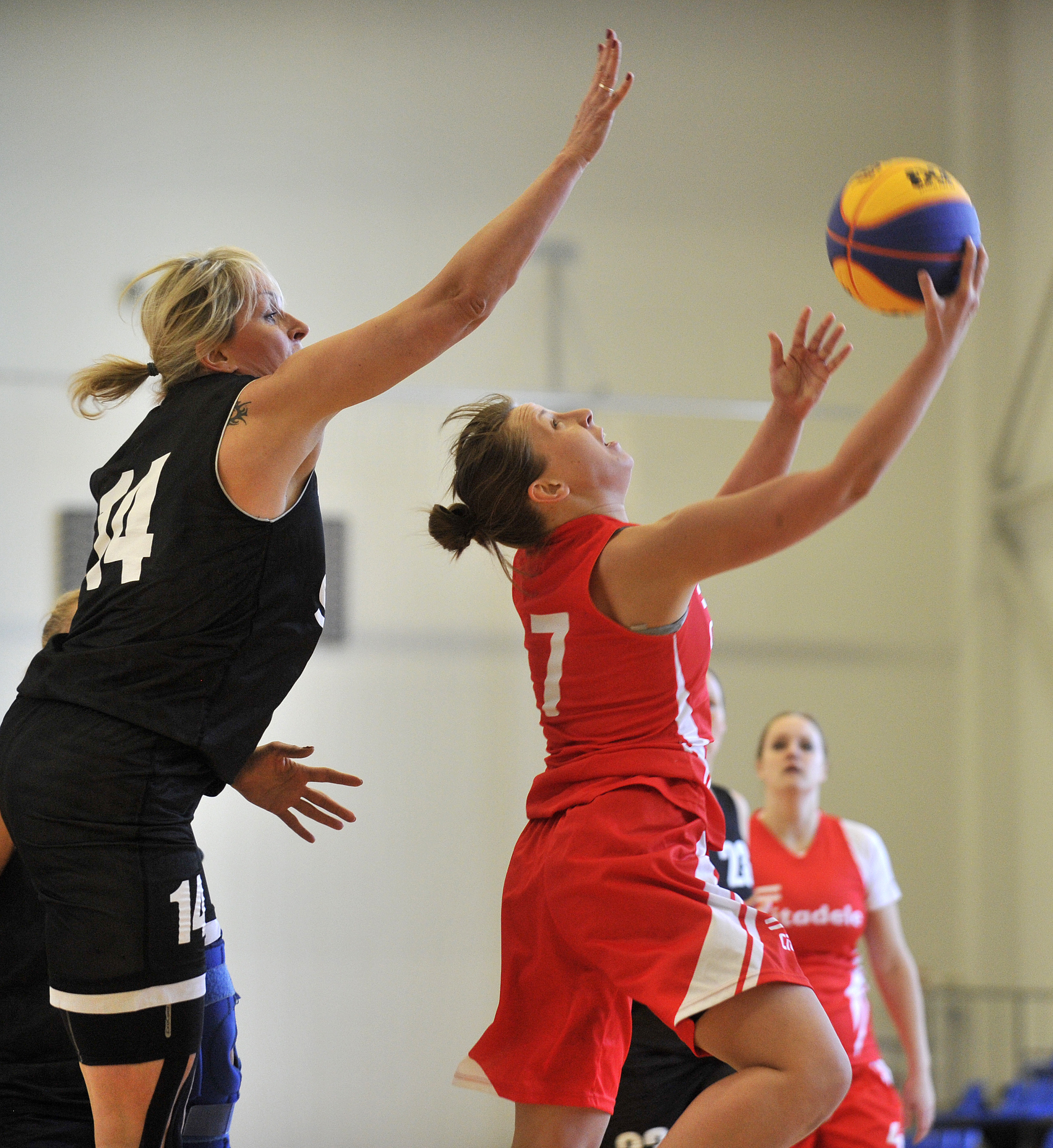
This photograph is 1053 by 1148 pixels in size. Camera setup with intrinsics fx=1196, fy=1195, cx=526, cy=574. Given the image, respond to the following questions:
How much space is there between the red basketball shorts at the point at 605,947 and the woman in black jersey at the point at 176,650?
18.6 inches

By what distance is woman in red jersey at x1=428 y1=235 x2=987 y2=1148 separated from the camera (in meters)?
1.64

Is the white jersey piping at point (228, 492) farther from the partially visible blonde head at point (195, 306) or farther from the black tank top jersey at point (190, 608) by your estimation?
→ the partially visible blonde head at point (195, 306)

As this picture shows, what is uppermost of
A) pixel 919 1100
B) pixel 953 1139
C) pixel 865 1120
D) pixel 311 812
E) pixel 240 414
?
pixel 240 414

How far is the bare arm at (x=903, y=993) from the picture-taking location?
3.47m

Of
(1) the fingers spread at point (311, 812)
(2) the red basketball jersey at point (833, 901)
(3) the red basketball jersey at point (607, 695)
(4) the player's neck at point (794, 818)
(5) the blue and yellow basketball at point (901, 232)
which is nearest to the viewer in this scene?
(3) the red basketball jersey at point (607, 695)

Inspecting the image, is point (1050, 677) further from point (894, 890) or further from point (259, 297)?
point (259, 297)

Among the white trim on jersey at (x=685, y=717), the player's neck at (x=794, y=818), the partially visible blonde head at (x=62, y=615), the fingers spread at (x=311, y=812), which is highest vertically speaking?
the partially visible blonde head at (x=62, y=615)

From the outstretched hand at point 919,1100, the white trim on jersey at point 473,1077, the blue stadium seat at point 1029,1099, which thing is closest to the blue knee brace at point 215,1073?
the white trim on jersey at point 473,1077

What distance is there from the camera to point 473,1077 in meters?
1.87

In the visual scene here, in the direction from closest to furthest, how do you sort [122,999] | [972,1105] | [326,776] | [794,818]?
[122,999] < [326,776] < [794,818] < [972,1105]

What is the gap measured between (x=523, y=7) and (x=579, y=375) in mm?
2051

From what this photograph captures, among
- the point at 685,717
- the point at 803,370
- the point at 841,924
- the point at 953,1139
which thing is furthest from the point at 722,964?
the point at 953,1139

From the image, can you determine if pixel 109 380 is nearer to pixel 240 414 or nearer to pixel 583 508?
pixel 240 414

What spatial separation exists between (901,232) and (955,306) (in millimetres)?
273
